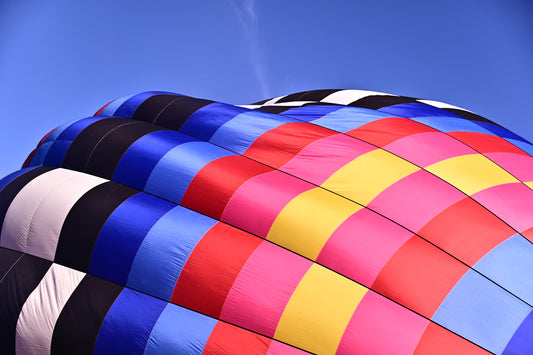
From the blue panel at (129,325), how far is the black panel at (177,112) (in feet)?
8.81

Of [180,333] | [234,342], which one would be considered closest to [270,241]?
[234,342]

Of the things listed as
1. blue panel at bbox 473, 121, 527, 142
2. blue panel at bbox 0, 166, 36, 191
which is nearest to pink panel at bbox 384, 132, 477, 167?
blue panel at bbox 473, 121, 527, 142

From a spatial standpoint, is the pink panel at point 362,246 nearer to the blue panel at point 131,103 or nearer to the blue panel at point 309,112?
the blue panel at point 309,112

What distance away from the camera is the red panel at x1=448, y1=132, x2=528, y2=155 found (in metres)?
5.44

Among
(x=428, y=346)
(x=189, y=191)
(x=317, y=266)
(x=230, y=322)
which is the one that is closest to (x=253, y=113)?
(x=189, y=191)

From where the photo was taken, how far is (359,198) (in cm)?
452

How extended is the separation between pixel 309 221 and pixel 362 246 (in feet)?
1.90

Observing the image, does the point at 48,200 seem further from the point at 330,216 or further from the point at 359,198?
the point at 359,198

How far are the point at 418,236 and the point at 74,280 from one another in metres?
3.54

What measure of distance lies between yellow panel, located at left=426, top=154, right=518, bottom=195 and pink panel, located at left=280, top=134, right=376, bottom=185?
87 centimetres

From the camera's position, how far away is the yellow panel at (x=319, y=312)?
353 cm

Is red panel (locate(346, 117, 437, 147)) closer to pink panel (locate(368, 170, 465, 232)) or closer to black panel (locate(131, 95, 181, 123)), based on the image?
pink panel (locate(368, 170, 465, 232))

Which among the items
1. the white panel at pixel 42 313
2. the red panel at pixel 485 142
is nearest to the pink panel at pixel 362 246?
the red panel at pixel 485 142

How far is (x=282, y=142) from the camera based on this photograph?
532 centimetres
